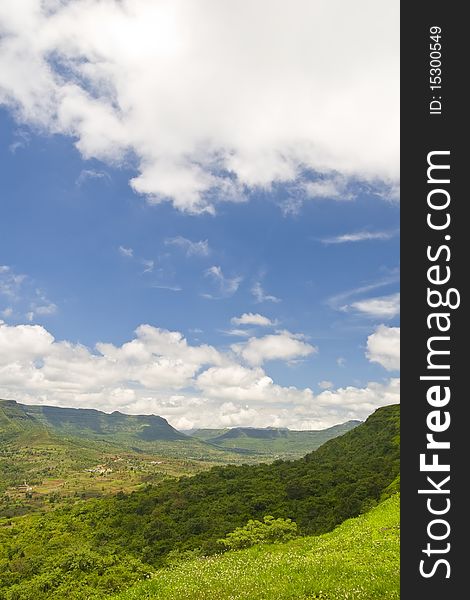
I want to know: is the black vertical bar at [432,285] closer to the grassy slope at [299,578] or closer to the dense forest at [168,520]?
the grassy slope at [299,578]

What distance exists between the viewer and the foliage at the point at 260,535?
4791cm

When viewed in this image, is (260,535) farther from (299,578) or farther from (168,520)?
(299,578)

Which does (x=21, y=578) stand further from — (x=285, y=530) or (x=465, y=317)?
(x=465, y=317)

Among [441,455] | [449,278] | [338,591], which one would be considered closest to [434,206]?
[449,278]

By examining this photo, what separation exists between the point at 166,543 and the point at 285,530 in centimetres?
A: 2265

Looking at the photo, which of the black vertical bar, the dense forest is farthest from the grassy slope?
the dense forest

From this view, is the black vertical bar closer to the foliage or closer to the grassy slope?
the grassy slope

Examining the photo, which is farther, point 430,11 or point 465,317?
point 430,11

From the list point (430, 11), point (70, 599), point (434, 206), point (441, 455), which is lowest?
point (70, 599)

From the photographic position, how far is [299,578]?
61.4 feet

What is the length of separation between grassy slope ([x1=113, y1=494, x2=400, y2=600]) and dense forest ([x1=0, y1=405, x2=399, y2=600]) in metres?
15.0

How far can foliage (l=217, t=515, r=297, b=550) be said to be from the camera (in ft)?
157

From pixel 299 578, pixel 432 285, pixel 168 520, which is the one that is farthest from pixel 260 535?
pixel 432 285

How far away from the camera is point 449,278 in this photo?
31.0 ft
